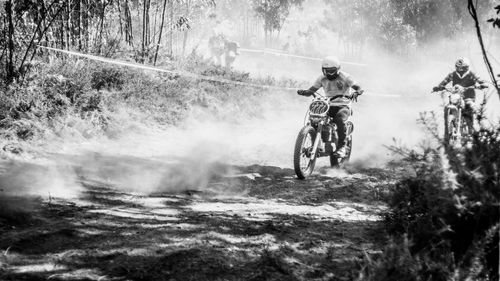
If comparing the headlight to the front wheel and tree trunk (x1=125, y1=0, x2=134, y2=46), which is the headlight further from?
tree trunk (x1=125, y1=0, x2=134, y2=46)

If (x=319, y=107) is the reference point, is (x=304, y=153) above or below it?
below

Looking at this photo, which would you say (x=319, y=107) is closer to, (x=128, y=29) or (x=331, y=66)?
(x=331, y=66)

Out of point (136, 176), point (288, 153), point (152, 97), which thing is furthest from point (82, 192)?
point (152, 97)

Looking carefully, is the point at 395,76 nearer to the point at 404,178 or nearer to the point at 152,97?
the point at 152,97

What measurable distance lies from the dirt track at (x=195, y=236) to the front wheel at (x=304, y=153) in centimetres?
77

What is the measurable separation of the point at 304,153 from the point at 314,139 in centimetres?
37

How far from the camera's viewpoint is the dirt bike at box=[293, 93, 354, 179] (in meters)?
7.44

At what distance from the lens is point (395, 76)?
3130 centimetres

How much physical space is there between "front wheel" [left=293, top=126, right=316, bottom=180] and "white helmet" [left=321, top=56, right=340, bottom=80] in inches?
45.5

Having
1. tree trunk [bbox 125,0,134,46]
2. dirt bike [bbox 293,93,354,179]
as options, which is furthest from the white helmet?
tree trunk [bbox 125,0,134,46]

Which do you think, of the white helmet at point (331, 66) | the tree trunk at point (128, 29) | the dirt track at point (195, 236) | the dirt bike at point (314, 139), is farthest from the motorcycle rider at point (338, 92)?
the tree trunk at point (128, 29)

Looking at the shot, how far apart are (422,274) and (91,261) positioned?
244 centimetres

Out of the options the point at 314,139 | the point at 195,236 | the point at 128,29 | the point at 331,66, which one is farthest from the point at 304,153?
the point at 128,29

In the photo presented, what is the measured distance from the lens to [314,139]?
311 inches
